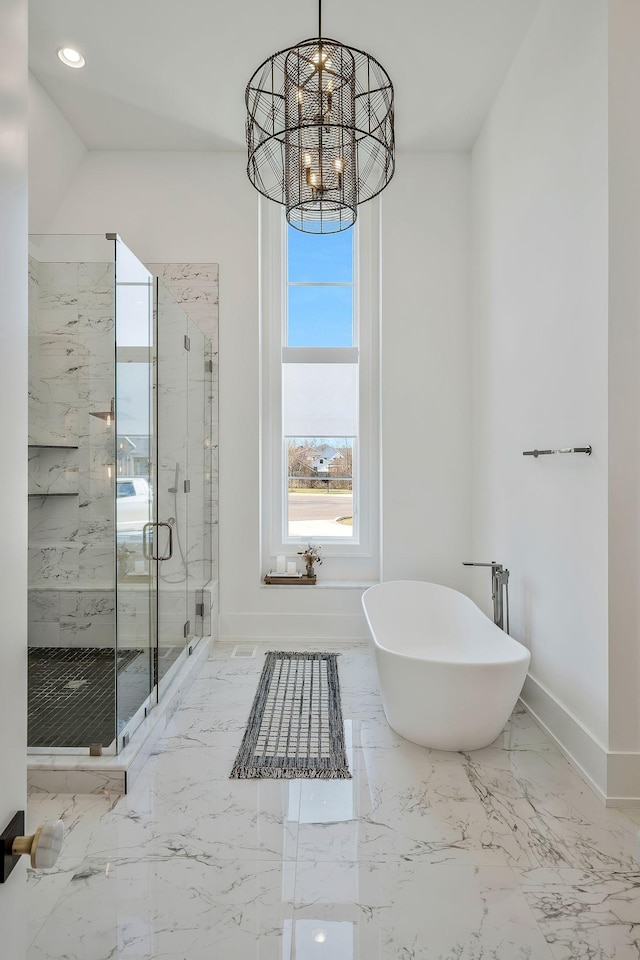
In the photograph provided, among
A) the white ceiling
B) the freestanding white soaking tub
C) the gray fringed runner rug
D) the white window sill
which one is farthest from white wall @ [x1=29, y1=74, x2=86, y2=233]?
the freestanding white soaking tub

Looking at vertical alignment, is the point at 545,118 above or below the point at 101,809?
above

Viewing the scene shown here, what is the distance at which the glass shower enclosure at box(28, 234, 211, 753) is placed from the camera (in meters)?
2.32

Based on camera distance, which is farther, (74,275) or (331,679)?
(331,679)

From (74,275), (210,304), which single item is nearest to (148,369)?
(74,275)

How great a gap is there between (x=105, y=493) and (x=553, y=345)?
2018 mm

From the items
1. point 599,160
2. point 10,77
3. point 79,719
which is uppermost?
point 599,160

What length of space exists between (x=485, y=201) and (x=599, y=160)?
152 cm

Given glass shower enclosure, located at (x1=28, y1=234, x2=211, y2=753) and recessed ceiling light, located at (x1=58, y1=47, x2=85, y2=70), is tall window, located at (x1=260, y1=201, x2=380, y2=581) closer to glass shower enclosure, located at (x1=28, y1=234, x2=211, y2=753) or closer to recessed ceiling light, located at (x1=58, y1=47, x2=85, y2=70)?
glass shower enclosure, located at (x1=28, y1=234, x2=211, y2=753)

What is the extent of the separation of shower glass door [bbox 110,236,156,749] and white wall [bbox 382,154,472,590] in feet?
5.64

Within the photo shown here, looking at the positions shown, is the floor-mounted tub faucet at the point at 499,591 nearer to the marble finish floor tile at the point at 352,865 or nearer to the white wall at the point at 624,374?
the marble finish floor tile at the point at 352,865

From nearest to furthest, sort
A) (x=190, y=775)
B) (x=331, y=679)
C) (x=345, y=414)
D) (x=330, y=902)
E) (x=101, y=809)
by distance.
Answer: (x=330, y=902) → (x=101, y=809) → (x=190, y=775) → (x=331, y=679) → (x=345, y=414)

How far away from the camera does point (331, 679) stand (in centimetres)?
313

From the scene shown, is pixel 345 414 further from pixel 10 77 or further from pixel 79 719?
pixel 10 77

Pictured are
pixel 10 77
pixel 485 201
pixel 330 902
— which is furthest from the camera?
pixel 485 201
